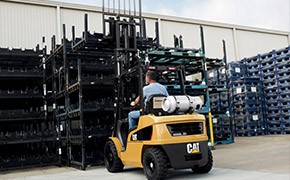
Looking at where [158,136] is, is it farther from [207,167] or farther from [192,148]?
[207,167]

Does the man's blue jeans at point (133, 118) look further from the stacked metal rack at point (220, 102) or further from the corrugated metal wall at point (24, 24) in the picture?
the corrugated metal wall at point (24, 24)

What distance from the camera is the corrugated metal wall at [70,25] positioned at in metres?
13.3

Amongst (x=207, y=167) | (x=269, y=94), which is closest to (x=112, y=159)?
(x=207, y=167)

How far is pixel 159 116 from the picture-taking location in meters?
5.34

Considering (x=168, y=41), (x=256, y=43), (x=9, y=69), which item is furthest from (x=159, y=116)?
(x=256, y=43)

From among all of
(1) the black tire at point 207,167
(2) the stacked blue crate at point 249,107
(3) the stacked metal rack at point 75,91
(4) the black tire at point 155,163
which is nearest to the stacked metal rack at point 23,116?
(3) the stacked metal rack at point 75,91

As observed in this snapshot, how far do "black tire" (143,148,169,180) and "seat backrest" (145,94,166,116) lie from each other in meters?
0.62

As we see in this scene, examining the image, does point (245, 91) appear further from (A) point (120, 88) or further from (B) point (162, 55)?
(A) point (120, 88)

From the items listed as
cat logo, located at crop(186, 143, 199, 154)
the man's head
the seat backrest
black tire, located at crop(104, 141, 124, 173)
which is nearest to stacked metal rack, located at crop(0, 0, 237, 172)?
black tire, located at crop(104, 141, 124, 173)

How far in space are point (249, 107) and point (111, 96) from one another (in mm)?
6634

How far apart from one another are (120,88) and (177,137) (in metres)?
1.79

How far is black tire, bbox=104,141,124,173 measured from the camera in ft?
20.9

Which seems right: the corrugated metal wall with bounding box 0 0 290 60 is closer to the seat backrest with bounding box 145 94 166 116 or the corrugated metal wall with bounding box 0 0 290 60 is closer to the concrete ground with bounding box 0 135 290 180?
the concrete ground with bounding box 0 135 290 180

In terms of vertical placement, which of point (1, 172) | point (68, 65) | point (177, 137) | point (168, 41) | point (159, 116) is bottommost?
point (1, 172)
